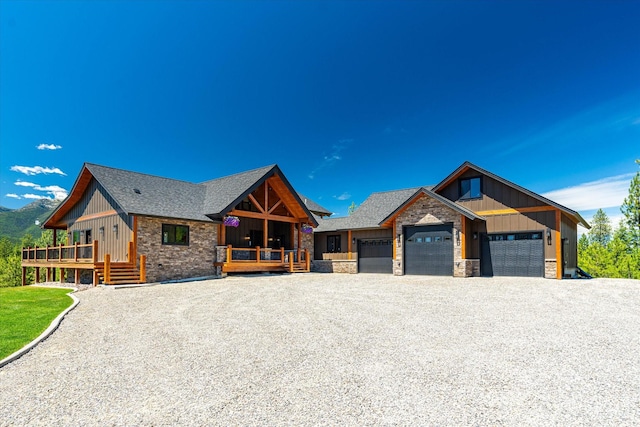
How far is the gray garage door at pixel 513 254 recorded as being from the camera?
56.7 feet

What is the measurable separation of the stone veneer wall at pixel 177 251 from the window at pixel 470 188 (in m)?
13.8

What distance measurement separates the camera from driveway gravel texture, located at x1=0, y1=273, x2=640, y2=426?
355 centimetres

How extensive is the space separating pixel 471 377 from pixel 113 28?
22.6m

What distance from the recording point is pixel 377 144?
34.0 meters

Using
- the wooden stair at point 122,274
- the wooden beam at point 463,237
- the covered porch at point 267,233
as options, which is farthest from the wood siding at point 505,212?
the wooden stair at point 122,274

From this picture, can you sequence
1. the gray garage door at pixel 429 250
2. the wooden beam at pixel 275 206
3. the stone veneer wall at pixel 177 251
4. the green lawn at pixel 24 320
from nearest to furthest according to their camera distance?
the green lawn at pixel 24 320, the stone veneer wall at pixel 177 251, the gray garage door at pixel 429 250, the wooden beam at pixel 275 206

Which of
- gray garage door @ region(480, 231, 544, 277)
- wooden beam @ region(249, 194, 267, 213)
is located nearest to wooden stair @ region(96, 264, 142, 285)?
wooden beam @ region(249, 194, 267, 213)

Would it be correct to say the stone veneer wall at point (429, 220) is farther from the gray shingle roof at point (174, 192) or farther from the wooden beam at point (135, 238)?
the wooden beam at point (135, 238)

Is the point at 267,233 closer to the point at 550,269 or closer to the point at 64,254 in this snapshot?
the point at 64,254

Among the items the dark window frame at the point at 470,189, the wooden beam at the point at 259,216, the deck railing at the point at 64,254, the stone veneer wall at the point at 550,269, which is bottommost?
the stone veneer wall at the point at 550,269

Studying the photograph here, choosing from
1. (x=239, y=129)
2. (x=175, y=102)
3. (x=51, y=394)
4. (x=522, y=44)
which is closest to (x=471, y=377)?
(x=51, y=394)

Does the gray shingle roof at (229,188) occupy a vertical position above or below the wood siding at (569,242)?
above

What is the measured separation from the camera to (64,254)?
19.6 m

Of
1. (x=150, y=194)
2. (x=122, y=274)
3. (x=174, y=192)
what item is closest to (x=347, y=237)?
(x=174, y=192)
